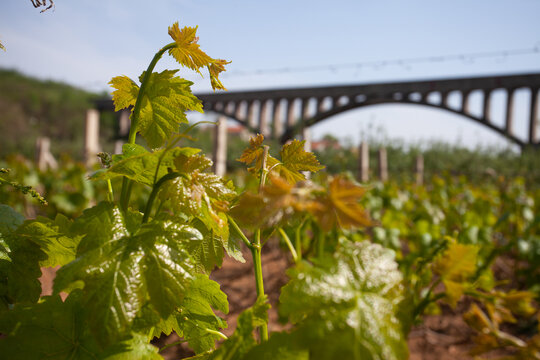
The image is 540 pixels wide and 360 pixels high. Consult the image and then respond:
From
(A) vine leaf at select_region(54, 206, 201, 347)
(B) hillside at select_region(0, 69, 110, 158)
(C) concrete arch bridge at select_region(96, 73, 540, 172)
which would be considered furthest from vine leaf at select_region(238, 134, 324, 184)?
(B) hillside at select_region(0, 69, 110, 158)

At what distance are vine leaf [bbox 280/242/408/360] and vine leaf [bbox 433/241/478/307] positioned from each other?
0.76 feet

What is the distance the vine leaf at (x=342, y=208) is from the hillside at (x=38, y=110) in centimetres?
2848

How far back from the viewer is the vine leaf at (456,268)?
21.5 inches

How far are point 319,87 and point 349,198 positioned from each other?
2106 cm

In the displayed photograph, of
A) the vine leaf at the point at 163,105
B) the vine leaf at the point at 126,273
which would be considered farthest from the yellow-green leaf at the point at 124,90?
the vine leaf at the point at 126,273

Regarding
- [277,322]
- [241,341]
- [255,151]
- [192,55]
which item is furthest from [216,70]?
[277,322]

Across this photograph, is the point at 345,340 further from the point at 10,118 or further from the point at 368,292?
the point at 10,118

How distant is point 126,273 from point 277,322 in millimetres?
1240

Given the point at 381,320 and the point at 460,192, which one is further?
the point at 460,192

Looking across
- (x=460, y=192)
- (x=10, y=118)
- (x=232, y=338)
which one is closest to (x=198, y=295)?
(x=232, y=338)

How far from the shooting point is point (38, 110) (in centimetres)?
3328

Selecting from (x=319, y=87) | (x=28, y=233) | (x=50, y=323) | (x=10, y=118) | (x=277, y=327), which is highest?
(x=319, y=87)

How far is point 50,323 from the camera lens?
0.47 m

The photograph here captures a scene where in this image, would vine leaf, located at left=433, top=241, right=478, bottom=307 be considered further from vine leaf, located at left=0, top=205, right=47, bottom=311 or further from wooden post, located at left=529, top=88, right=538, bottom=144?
wooden post, located at left=529, top=88, right=538, bottom=144
